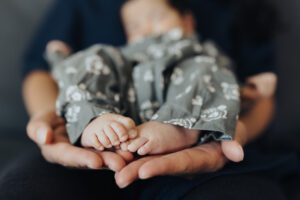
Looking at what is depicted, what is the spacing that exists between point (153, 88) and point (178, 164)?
0.19 meters

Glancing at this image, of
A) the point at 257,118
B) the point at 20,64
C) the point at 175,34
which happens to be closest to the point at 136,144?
the point at 175,34

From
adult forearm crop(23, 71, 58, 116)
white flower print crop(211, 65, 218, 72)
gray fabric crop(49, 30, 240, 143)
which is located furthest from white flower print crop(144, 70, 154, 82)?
adult forearm crop(23, 71, 58, 116)

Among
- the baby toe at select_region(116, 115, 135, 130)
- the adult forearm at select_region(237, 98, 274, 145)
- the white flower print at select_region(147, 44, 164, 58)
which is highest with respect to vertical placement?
the white flower print at select_region(147, 44, 164, 58)

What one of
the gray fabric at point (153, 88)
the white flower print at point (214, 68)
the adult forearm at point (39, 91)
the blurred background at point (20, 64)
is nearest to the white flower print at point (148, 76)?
the gray fabric at point (153, 88)

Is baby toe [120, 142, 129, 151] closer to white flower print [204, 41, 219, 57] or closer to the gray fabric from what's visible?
the gray fabric

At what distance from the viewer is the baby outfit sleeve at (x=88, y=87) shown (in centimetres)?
65

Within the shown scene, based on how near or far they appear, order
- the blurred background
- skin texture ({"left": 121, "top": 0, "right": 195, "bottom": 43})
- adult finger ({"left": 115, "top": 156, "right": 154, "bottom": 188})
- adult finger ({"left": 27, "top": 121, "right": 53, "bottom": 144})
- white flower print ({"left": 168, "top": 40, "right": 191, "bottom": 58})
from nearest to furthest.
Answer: adult finger ({"left": 115, "top": 156, "right": 154, "bottom": 188})
adult finger ({"left": 27, "top": 121, "right": 53, "bottom": 144})
white flower print ({"left": 168, "top": 40, "right": 191, "bottom": 58})
skin texture ({"left": 121, "top": 0, "right": 195, "bottom": 43})
the blurred background

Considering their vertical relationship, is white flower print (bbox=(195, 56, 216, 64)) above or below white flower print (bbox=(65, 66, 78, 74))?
below

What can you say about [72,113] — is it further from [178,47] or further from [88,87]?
[178,47]

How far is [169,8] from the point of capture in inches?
Answer: 36.9

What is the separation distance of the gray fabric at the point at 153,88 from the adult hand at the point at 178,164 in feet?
0.09

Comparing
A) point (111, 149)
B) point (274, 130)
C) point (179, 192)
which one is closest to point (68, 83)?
point (111, 149)

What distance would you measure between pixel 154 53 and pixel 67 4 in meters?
0.31

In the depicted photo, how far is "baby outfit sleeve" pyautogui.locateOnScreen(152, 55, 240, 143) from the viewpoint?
634 mm
